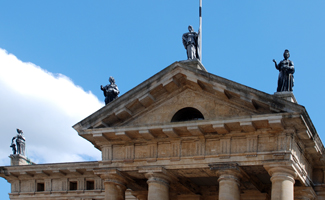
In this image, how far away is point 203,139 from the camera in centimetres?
3322

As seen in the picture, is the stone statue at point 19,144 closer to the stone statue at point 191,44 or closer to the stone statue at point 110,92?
the stone statue at point 110,92

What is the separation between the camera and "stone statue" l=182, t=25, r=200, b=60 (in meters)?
36.0

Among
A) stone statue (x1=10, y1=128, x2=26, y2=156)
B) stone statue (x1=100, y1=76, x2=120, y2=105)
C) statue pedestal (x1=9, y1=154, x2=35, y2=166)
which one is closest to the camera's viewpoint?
stone statue (x1=100, y1=76, x2=120, y2=105)

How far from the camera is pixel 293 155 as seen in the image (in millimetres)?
31531

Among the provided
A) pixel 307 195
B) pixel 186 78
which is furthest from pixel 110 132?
pixel 307 195

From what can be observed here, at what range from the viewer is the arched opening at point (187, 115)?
3406 cm

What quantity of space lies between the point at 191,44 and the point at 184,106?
3.99m

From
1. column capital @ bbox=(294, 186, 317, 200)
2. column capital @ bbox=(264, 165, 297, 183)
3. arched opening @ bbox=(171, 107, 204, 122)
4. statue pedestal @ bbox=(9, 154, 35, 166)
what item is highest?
arched opening @ bbox=(171, 107, 204, 122)

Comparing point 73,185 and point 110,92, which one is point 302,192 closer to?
point 110,92

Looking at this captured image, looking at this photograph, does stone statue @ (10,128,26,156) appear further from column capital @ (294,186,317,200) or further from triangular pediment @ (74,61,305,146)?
column capital @ (294,186,317,200)

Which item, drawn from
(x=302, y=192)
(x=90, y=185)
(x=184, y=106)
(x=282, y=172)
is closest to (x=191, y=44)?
(x=184, y=106)

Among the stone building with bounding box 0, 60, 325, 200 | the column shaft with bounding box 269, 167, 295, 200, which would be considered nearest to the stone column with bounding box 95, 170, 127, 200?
the stone building with bounding box 0, 60, 325, 200

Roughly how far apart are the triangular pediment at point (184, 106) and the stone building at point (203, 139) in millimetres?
48

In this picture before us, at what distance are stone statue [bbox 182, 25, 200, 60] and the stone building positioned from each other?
3.11 ft
